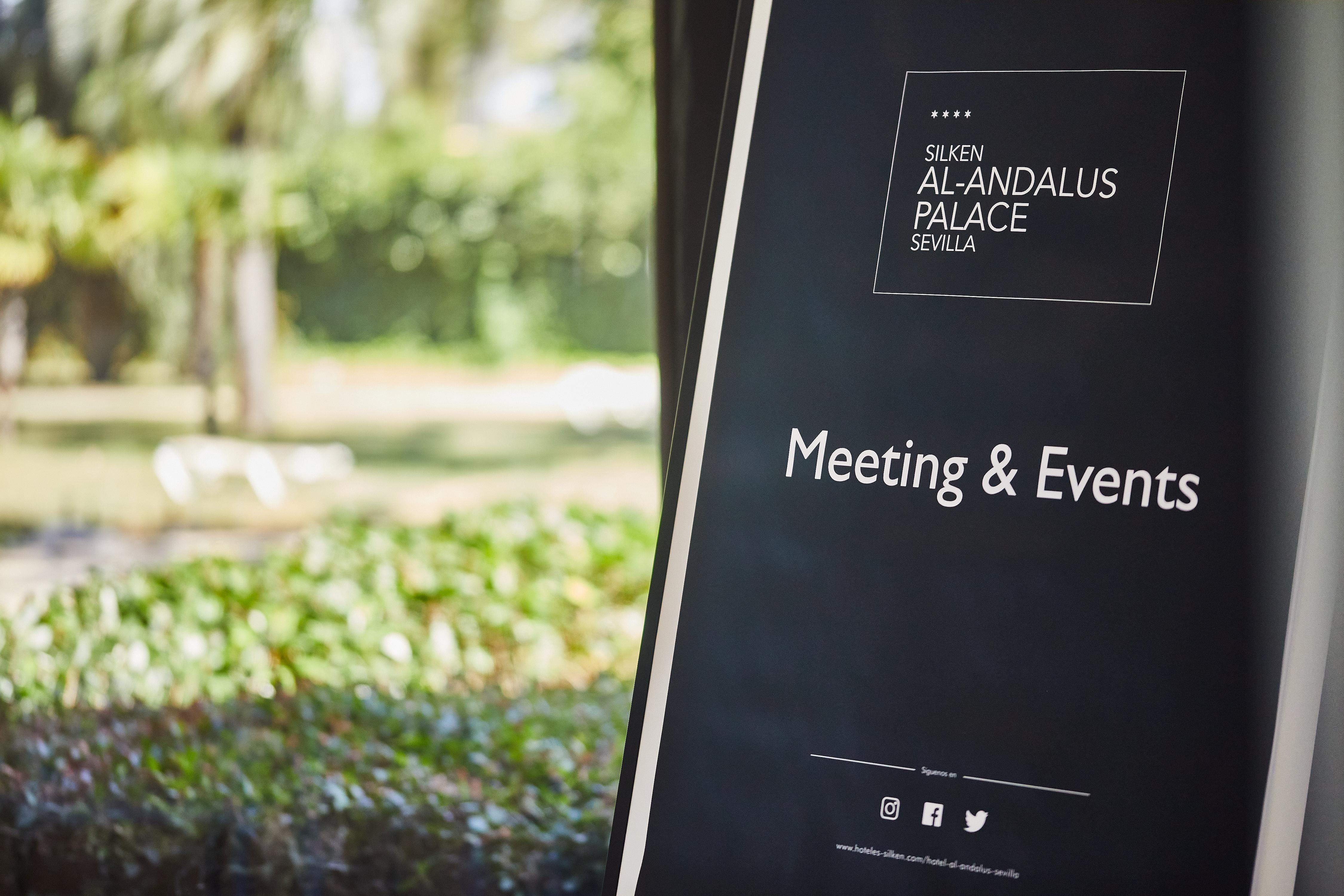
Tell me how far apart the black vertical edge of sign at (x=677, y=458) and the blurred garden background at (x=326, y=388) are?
84 centimetres

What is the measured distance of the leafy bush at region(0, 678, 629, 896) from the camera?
1.90m

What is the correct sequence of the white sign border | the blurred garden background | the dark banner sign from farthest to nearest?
the blurred garden background
the white sign border
the dark banner sign

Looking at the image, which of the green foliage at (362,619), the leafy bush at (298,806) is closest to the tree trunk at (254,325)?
the green foliage at (362,619)

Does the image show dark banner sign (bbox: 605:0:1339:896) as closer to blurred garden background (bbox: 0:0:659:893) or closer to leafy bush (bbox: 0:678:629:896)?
leafy bush (bbox: 0:678:629:896)

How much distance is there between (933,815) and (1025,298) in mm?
602

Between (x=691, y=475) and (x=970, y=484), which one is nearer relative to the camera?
(x=970, y=484)

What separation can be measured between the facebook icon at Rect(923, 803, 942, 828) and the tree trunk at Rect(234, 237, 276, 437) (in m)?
4.29

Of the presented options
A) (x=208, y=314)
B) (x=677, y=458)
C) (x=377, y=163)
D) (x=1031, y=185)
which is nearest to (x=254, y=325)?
(x=208, y=314)

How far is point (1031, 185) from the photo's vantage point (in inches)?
50.9

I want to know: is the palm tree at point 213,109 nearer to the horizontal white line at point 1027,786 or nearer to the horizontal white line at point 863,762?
the horizontal white line at point 863,762

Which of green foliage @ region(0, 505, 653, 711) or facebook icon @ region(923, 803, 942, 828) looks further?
green foliage @ region(0, 505, 653, 711)

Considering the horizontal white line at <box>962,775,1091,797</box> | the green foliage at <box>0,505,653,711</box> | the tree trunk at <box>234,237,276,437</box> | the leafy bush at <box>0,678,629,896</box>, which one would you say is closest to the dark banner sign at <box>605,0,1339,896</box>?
the horizontal white line at <box>962,775,1091,797</box>

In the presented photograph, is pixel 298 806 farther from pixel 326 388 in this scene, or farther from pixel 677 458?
pixel 326 388

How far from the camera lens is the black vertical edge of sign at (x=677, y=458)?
1.32 meters
